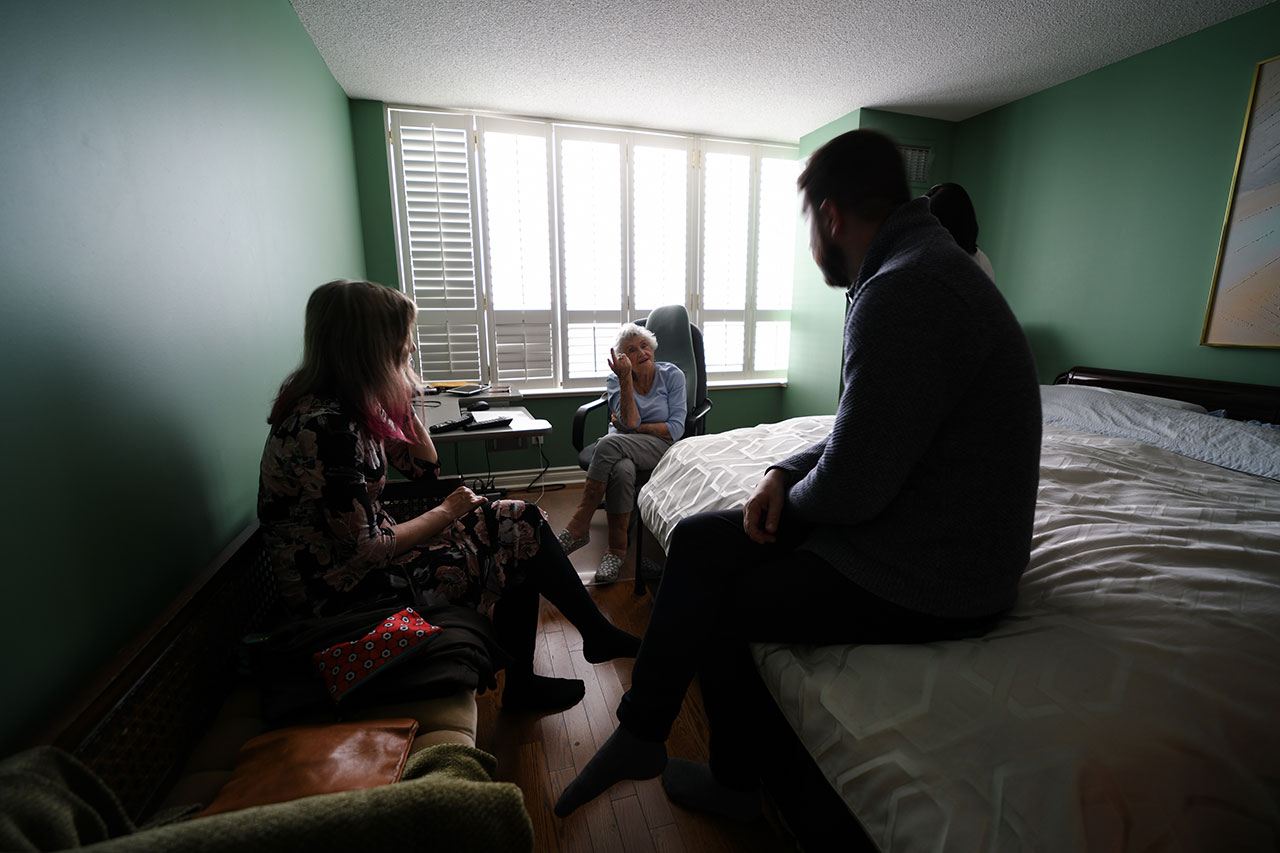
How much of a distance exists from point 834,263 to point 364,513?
1.17 meters

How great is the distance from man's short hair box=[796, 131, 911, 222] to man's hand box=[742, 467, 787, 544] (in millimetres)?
587

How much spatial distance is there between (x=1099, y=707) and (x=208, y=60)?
2376 mm

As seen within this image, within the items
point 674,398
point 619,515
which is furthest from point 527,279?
point 619,515

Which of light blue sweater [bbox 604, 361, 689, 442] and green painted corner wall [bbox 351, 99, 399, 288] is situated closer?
light blue sweater [bbox 604, 361, 689, 442]

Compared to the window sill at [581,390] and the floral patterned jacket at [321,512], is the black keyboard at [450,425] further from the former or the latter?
the window sill at [581,390]

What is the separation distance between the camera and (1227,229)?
2.36 m

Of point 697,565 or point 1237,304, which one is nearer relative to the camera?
point 697,565

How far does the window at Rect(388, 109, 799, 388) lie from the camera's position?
348 centimetres

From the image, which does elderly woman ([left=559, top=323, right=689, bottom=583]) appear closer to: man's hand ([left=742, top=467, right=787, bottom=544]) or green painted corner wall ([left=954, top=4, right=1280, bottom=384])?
man's hand ([left=742, top=467, right=787, bottom=544])

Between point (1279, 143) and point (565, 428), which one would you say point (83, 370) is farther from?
point (1279, 143)

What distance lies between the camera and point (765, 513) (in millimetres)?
1124

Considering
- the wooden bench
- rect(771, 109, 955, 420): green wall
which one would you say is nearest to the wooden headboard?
rect(771, 109, 955, 420): green wall

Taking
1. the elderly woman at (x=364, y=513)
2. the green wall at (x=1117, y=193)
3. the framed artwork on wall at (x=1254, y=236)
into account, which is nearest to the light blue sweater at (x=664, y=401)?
the green wall at (x=1117, y=193)

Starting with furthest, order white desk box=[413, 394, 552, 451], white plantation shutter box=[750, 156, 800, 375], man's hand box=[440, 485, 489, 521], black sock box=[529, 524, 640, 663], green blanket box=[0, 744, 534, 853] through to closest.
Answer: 1. white plantation shutter box=[750, 156, 800, 375]
2. white desk box=[413, 394, 552, 451]
3. black sock box=[529, 524, 640, 663]
4. man's hand box=[440, 485, 489, 521]
5. green blanket box=[0, 744, 534, 853]
